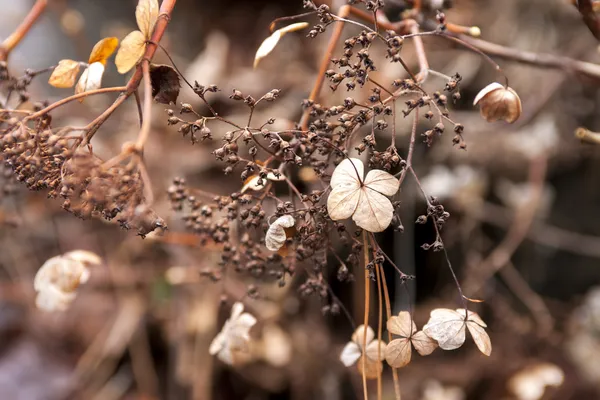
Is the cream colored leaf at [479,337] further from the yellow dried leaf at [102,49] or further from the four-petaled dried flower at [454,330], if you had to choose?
the yellow dried leaf at [102,49]

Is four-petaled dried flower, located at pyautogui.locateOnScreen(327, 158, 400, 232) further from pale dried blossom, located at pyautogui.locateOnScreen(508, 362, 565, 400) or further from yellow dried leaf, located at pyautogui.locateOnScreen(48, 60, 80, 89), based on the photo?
pale dried blossom, located at pyautogui.locateOnScreen(508, 362, 565, 400)

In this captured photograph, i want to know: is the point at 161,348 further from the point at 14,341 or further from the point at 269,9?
the point at 269,9

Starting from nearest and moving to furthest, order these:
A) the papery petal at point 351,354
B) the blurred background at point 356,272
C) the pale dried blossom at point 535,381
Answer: the papery petal at point 351,354 < the pale dried blossom at point 535,381 < the blurred background at point 356,272

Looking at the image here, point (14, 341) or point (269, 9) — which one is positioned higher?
point (269, 9)

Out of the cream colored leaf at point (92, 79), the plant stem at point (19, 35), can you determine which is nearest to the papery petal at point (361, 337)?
the cream colored leaf at point (92, 79)

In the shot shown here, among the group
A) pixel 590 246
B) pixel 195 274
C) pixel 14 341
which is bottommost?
pixel 14 341

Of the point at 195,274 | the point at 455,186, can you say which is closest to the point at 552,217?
the point at 455,186
